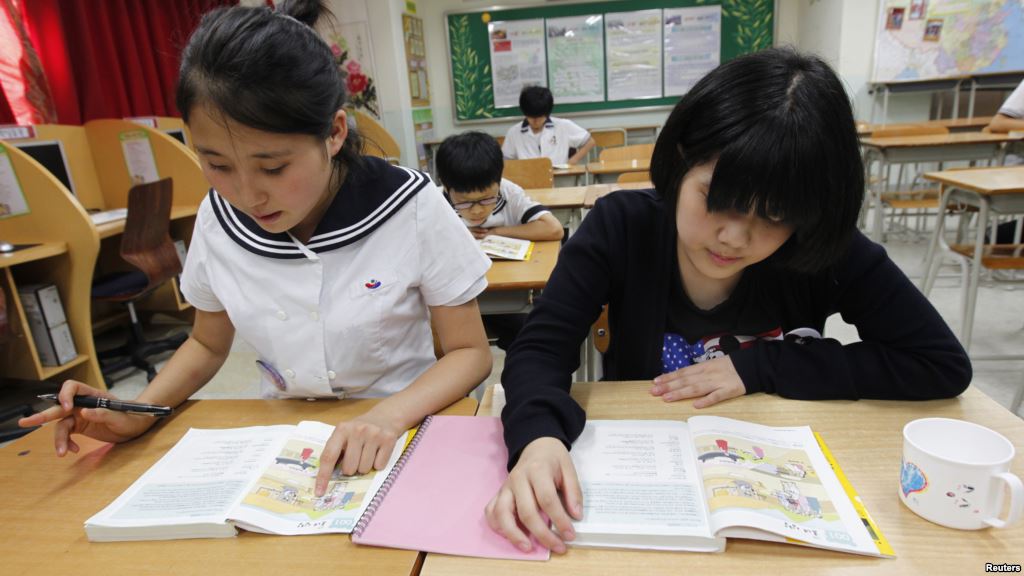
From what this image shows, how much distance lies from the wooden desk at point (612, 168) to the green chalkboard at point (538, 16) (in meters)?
2.69

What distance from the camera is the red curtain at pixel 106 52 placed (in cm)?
312

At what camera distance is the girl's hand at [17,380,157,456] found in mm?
738

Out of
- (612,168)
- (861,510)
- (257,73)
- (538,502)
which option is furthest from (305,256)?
(612,168)

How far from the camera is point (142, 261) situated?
105 inches

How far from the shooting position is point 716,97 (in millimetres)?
705

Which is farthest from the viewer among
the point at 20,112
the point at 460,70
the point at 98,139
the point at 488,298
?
the point at 460,70

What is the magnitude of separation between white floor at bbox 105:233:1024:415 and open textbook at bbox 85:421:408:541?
1.45 m

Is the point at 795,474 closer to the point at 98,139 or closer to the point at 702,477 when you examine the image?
the point at 702,477

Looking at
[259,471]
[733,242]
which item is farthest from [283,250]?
[733,242]

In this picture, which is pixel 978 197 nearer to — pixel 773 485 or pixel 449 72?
pixel 773 485

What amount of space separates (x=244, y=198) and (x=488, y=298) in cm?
111

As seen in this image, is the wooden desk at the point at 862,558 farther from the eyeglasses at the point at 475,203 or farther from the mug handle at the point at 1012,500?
the eyeglasses at the point at 475,203

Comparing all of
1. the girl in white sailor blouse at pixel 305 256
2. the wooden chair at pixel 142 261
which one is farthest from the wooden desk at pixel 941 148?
the wooden chair at pixel 142 261

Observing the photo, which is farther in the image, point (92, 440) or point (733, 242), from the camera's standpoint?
point (92, 440)
